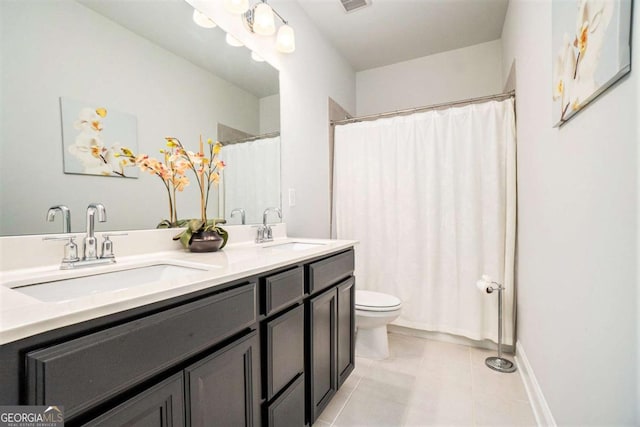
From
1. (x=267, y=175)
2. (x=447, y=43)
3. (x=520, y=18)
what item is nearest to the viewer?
(x=520, y=18)

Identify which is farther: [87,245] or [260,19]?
[260,19]

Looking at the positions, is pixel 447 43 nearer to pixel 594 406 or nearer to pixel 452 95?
pixel 452 95

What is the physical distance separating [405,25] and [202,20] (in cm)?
170

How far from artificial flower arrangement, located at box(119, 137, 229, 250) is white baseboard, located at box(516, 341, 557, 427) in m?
1.60

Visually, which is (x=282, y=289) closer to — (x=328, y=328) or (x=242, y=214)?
(x=328, y=328)

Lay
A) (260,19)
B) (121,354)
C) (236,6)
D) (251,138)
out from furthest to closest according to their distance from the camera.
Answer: (251,138), (260,19), (236,6), (121,354)

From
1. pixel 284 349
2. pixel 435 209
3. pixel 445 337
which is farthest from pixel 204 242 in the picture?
pixel 445 337

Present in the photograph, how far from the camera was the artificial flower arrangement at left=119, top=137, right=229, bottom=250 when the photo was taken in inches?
45.7

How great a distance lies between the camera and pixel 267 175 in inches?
71.6

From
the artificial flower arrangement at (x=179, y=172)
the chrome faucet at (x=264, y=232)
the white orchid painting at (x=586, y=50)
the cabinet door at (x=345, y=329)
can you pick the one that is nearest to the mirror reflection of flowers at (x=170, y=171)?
the artificial flower arrangement at (x=179, y=172)

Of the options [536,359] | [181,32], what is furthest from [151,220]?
[536,359]

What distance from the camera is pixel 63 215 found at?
3.02ft

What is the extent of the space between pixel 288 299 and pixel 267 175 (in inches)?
38.5

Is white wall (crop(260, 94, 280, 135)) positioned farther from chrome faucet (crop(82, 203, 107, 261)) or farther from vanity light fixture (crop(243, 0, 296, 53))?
chrome faucet (crop(82, 203, 107, 261))
